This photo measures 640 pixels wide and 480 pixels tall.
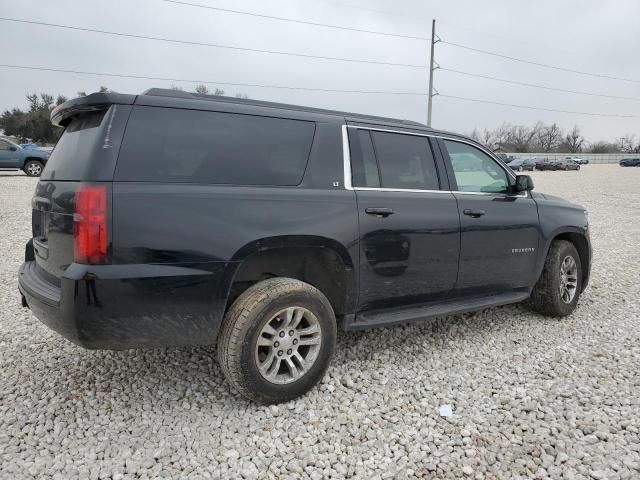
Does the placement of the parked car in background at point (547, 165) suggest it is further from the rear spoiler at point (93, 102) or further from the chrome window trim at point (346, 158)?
the rear spoiler at point (93, 102)

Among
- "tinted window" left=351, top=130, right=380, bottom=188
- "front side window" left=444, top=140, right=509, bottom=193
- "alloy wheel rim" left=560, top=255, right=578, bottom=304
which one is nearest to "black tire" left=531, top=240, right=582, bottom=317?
"alloy wheel rim" left=560, top=255, right=578, bottom=304

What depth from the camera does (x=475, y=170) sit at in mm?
4152

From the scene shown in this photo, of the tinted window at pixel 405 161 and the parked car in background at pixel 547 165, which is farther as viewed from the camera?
the parked car in background at pixel 547 165

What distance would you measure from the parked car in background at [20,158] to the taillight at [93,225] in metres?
18.4

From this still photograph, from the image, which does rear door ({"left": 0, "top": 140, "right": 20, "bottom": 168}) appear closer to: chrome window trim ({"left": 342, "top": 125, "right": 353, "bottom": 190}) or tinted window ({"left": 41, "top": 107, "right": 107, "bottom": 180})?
tinted window ({"left": 41, "top": 107, "right": 107, "bottom": 180})

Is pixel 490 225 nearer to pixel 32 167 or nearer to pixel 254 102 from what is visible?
pixel 254 102

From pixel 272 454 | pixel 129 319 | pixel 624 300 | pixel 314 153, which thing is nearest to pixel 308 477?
pixel 272 454

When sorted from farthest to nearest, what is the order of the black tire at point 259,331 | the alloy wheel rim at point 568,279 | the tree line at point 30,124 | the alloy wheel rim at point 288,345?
the tree line at point 30,124
the alloy wheel rim at point 568,279
the alloy wheel rim at point 288,345
the black tire at point 259,331

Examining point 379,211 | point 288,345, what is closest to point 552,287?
point 379,211

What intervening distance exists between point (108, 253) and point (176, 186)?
496mm

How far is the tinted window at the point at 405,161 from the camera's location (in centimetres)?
344

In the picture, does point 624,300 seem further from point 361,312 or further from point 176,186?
point 176,186

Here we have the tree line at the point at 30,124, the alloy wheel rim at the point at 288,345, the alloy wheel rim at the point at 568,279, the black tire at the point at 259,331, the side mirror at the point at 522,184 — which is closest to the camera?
the black tire at the point at 259,331

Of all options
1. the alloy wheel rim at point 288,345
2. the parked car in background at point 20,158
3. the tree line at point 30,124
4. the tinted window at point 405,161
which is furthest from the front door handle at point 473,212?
the tree line at point 30,124
